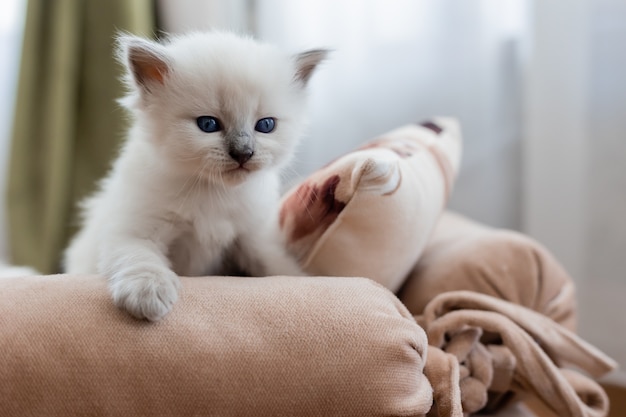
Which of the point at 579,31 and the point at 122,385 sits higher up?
the point at 579,31

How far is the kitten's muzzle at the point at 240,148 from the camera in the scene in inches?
38.9

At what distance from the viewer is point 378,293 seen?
2.82 ft

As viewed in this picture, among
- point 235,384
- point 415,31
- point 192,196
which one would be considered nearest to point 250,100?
point 192,196

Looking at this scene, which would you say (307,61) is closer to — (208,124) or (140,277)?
(208,124)

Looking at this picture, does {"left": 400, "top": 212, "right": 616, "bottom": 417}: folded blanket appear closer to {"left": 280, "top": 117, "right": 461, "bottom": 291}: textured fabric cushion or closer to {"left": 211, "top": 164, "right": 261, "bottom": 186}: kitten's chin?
{"left": 280, "top": 117, "right": 461, "bottom": 291}: textured fabric cushion

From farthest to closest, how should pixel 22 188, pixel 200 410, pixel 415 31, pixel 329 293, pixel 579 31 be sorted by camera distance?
1. pixel 22 188
2. pixel 415 31
3. pixel 579 31
4. pixel 329 293
5. pixel 200 410

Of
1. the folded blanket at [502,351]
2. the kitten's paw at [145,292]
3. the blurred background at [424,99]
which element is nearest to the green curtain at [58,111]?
the blurred background at [424,99]

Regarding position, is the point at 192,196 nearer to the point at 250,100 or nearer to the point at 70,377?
the point at 250,100

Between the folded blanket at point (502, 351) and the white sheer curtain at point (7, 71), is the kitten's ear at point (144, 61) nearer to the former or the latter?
the folded blanket at point (502, 351)

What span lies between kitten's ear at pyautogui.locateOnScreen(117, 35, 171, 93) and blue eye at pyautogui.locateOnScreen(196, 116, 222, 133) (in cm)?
10

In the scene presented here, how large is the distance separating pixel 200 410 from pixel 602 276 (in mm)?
1283

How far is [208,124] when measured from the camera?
101 centimetres

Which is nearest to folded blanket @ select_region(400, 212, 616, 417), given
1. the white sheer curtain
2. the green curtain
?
the green curtain

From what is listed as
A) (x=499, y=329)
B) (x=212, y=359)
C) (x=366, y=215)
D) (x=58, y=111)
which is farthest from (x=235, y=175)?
(x=58, y=111)
